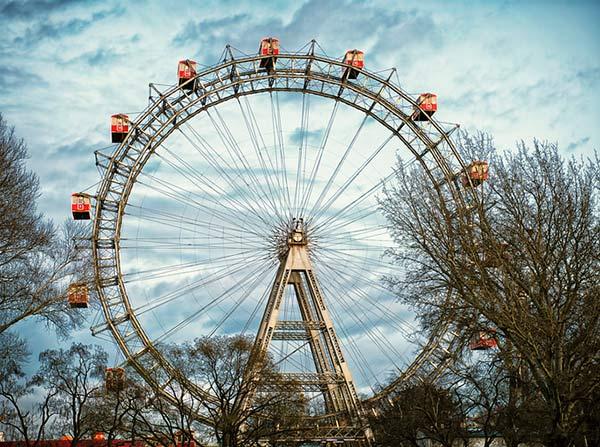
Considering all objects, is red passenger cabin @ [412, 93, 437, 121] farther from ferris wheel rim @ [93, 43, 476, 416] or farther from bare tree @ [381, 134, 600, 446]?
bare tree @ [381, 134, 600, 446]

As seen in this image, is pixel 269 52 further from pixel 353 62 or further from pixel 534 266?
pixel 534 266

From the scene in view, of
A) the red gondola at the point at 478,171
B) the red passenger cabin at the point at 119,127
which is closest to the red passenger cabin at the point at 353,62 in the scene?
the red passenger cabin at the point at 119,127

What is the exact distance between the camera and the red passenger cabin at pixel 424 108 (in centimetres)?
3591

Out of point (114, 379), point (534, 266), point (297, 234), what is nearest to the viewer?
point (534, 266)

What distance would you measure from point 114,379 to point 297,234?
9.64 metres

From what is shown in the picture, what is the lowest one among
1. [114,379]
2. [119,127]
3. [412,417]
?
[412,417]

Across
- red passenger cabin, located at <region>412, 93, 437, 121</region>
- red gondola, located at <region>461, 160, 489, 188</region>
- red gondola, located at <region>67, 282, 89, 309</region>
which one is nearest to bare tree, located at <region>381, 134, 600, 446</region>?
red gondola, located at <region>461, 160, 489, 188</region>

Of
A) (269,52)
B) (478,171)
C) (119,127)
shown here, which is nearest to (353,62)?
(269,52)

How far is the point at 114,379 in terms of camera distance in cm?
3009

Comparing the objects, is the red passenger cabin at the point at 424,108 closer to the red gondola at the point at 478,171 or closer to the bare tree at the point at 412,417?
the bare tree at the point at 412,417

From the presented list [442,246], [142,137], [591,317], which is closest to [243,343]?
[142,137]

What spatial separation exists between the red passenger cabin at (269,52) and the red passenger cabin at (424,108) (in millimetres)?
7029

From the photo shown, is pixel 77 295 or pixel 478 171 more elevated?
pixel 478 171

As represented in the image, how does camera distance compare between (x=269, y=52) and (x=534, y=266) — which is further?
(x=269, y=52)
